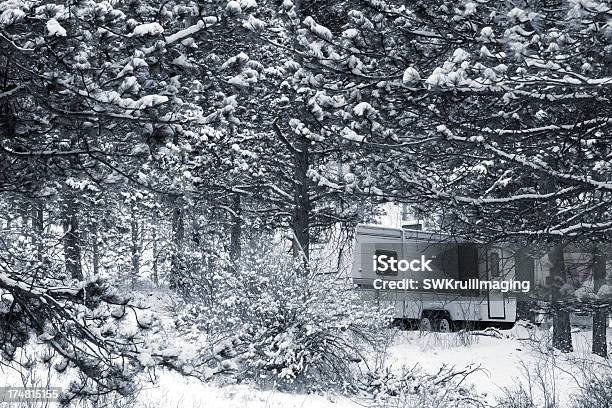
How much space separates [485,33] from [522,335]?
13899 millimetres

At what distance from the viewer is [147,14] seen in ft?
14.0

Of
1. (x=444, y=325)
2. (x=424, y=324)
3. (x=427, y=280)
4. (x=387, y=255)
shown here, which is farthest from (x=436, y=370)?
(x=387, y=255)

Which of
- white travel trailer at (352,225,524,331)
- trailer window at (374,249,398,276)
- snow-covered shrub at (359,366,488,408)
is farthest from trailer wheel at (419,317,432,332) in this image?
snow-covered shrub at (359,366,488,408)

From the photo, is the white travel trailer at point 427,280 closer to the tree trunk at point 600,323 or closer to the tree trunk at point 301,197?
the tree trunk at point 600,323

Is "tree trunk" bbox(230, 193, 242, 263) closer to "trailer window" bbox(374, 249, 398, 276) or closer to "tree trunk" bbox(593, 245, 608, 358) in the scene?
"trailer window" bbox(374, 249, 398, 276)

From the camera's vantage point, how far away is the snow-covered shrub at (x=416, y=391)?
8102 millimetres

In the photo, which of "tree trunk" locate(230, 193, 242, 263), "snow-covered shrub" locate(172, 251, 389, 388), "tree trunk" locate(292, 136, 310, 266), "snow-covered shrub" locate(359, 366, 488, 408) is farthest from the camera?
"tree trunk" locate(230, 193, 242, 263)

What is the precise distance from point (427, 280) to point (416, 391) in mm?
8655

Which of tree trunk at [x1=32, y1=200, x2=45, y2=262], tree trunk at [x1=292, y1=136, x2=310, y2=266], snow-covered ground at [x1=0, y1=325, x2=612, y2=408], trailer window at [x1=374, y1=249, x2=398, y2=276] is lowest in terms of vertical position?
snow-covered ground at [x1=0, y1=325, x2=612, y2=408]

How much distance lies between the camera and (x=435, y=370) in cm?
1081

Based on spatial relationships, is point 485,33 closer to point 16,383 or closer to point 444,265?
point 16,383

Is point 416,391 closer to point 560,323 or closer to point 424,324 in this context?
point 560,323

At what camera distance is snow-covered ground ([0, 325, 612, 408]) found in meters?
7.12

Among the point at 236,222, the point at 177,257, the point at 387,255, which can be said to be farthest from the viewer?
the point at 387,255
